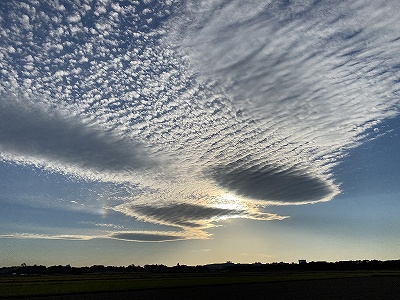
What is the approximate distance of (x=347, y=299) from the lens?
4172 centimetres

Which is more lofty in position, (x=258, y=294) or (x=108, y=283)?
(x=108, y=283)

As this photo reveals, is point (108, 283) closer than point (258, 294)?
No

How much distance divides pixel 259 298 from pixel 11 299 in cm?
3154

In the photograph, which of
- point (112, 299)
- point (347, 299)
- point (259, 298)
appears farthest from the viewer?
point (112, 299)

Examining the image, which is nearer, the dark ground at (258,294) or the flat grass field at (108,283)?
the dark ground at (258,294)

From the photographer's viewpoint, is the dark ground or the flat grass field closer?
the dark ground

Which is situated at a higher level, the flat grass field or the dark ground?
the flat grass field

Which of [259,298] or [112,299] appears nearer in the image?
[259,298]

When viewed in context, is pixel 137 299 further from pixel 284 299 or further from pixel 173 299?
pixel 284 299

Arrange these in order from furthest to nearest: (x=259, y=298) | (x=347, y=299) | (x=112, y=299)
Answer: (x=112, y=299) → (x=259, y=298) → (x=347, y=299)

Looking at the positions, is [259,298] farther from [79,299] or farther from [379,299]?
[79,299]

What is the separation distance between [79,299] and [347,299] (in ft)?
106

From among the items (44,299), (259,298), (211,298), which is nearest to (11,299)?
(44,299)

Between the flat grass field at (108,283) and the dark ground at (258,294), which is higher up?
the flat grass field at (108,283)
